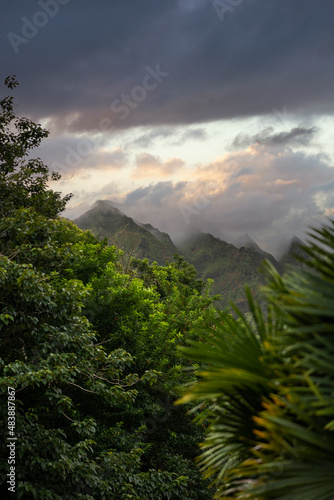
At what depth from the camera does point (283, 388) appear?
2104 mm

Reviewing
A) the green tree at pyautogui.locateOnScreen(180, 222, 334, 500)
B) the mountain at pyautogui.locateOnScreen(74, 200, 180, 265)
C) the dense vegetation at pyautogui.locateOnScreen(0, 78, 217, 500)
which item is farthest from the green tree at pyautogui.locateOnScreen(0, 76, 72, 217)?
the mountain at pyautogui.locateOnScreen(74, 200, 180, 265)

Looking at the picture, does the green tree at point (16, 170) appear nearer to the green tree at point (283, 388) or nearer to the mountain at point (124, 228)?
the green tree at point (283, 388)

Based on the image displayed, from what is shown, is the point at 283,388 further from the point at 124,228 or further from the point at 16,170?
the point at 124,228

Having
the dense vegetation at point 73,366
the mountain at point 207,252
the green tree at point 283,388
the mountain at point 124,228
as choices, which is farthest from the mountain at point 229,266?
the green tree at point 283,388

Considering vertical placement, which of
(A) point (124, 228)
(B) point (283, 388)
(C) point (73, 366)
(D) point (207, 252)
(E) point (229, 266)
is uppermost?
(A) point (124, 228)

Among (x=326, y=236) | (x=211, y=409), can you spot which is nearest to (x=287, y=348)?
(x=326, y=236)

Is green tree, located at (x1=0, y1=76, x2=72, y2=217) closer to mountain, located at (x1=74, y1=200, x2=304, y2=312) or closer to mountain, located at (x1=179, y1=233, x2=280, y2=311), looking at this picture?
mountain, located at (x1=74, y1=200, x2=304, y2=312)

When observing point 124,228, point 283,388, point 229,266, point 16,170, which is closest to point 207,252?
point 229,266

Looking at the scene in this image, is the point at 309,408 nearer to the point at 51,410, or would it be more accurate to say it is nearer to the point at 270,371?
the point at 270,371

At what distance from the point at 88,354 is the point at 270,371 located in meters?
6.07

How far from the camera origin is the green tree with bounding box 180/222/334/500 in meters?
1.92

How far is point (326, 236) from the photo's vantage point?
242 centimetres

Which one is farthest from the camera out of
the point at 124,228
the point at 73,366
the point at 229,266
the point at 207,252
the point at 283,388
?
the point at 207,252

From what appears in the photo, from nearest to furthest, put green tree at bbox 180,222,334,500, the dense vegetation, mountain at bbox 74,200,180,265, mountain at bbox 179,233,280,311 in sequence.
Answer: green tree at bbox 180,222,334,500 → the dense vegetation → mountain at bbox 74,200,180,265 → mountain at bbox 179,233,280,311
